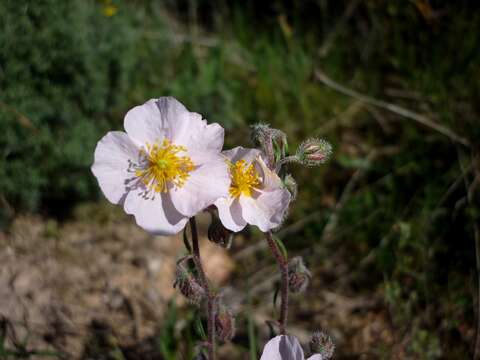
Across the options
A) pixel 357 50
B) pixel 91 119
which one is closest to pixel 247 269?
pixel 91 119

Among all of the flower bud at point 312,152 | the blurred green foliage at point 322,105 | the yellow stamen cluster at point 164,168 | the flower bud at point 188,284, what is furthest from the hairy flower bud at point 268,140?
the blurred green foliage at point 322,105

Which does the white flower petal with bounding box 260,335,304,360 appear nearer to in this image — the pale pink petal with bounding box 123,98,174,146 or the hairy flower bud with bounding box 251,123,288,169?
the hairy flower bud with bounding box 251,123,288,169

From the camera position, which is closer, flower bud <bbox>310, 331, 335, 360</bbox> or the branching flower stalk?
the branching flower stalk

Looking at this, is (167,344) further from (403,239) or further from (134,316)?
(403,239)

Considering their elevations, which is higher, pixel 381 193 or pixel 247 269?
pixel 381 193

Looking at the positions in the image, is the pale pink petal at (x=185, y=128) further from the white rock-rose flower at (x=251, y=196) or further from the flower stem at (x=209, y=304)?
the flower stem at (x=209, y=304)

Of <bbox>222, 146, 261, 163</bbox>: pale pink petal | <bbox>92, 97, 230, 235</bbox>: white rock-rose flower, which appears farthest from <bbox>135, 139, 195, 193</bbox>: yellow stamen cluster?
<bbox>222, 146, 261, 163</bbox>: pale pink petal
